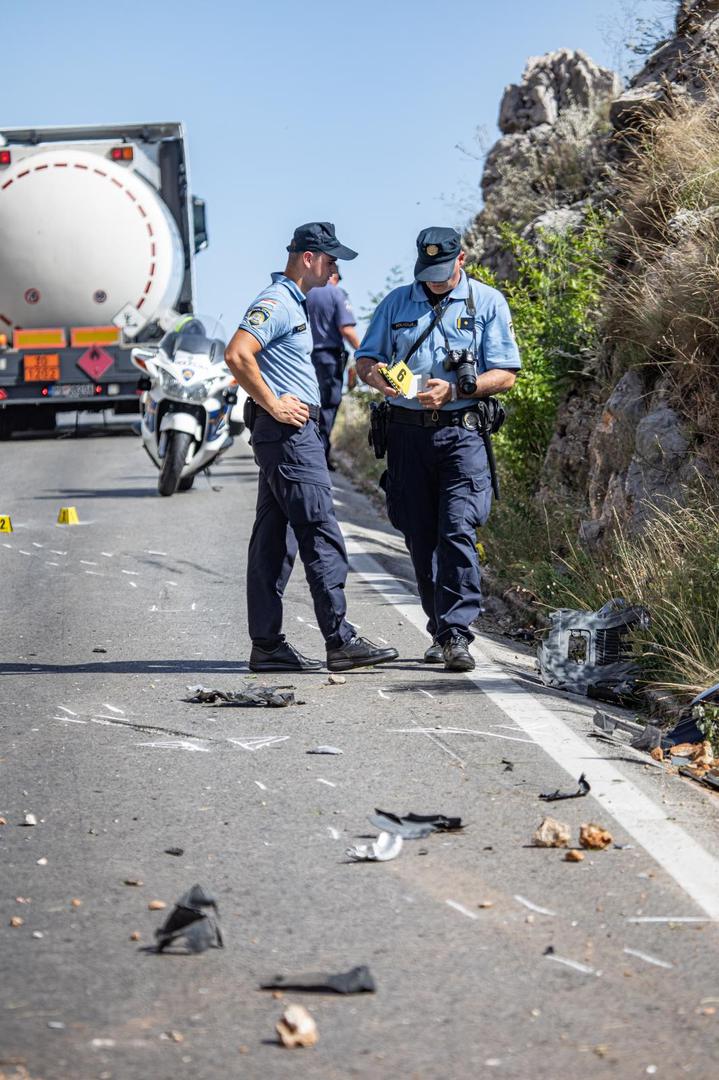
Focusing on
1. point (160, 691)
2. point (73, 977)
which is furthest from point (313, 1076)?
point (160, 691)

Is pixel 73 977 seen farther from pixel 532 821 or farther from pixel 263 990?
pixel 532 821

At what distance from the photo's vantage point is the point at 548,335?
38.2 ft

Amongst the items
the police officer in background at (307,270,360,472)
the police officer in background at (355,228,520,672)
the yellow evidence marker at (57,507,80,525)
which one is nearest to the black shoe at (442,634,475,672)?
the police officer in background at (355,228,520,672)

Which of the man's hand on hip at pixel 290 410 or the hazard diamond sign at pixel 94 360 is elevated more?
the hazard diamond sign at pixel 94 360

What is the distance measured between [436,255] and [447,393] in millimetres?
643

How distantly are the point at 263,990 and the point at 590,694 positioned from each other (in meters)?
3.65

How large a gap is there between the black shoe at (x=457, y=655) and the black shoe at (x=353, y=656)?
0.29 m

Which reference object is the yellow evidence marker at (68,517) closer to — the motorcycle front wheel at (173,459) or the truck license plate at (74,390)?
the motorcycle front wheel at (173,459)

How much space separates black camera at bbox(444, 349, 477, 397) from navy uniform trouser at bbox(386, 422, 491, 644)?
238 millimetres

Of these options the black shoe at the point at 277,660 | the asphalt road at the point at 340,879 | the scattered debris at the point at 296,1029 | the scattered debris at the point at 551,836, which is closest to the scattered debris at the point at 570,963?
the asphalt road at the point at 340,879

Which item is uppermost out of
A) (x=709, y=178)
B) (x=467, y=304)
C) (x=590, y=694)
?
(x=709, y=178)

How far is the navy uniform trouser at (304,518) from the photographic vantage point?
702 cm

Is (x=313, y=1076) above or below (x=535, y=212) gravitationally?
below

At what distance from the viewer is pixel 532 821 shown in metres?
4.77
